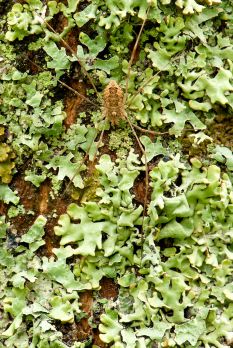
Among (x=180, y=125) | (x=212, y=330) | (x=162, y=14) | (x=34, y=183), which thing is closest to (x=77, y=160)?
(x=34, y=183)

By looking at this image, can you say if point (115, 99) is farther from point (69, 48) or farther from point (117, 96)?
point (69, 48)

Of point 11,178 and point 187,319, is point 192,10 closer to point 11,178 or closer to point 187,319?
point 11,178

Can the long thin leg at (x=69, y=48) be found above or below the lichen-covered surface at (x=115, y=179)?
above

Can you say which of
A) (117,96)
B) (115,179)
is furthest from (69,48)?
(115,179)

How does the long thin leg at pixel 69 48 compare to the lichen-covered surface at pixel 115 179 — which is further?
the long thin leg at pixel 69 48

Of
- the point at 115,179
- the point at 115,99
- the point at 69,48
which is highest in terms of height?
the point at 69,48

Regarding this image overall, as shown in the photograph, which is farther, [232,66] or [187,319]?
[232,66]

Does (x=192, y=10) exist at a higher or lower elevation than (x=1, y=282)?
higher

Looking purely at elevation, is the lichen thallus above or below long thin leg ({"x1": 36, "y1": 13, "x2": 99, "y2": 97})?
below
